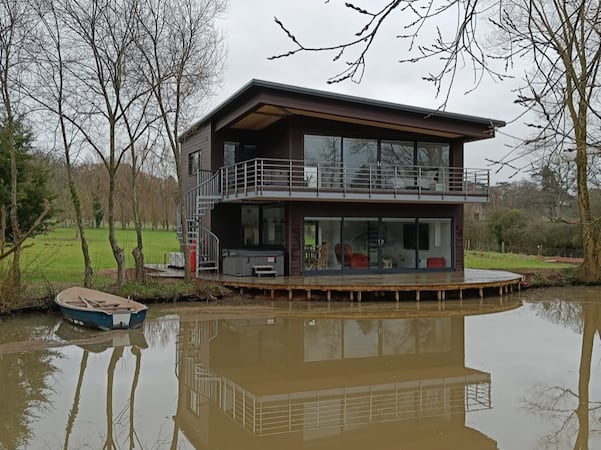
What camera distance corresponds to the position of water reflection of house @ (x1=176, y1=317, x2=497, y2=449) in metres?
5.96

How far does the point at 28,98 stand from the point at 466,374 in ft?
40.6

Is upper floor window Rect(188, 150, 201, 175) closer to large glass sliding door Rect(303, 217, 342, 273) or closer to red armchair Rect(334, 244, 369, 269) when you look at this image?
large glass sliding door Rect(303, 217, 342, 273)

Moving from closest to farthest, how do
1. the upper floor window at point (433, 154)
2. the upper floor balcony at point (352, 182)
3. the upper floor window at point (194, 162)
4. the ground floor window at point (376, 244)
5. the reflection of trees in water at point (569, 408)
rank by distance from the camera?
the reflection of trees in water at point (569, 408) < the upper floor balcony at point (352, 182) < the ground floor window at point (376, 244) < the upper floor window at point (433, 154) < the upper floor window at point (194, 162)

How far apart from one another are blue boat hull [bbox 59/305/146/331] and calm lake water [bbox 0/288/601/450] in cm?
26

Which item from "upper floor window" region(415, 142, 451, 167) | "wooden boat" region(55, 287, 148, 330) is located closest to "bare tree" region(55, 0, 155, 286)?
"wooden boat" region(55, 287, 148, 330)

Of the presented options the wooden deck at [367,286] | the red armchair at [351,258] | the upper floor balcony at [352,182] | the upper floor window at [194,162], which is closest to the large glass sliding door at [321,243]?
the red armchair at [351,258]

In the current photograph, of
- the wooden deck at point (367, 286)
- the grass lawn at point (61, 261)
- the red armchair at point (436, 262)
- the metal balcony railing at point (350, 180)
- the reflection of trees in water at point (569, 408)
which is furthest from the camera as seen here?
the red armchair at point (436, 262)

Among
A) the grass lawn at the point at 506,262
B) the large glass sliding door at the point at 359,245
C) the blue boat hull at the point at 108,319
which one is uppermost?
the large glass sliding door at the point at 359,245

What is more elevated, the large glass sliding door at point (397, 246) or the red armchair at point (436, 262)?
the large glass sliding door at point (397, 246)

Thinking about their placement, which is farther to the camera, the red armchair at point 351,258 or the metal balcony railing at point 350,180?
the red armchair at point 351,258

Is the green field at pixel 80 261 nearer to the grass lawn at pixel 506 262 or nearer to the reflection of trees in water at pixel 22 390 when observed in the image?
the grass lawn at pixel 506 262

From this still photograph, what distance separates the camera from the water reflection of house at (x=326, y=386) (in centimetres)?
596

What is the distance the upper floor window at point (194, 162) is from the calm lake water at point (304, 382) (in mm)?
8313

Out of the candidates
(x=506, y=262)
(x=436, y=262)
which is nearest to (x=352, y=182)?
(x=436, y=262)
